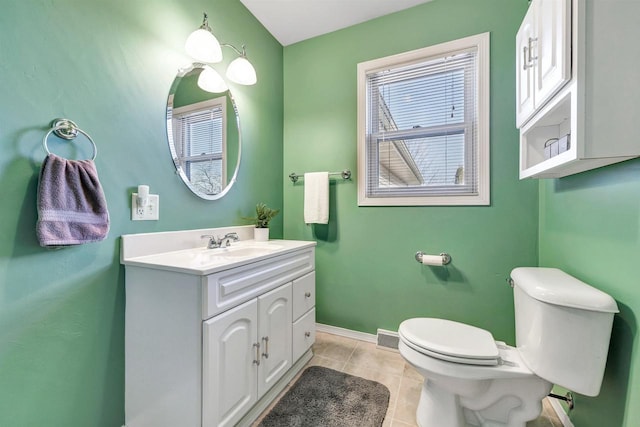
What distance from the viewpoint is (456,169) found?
68.4 inches

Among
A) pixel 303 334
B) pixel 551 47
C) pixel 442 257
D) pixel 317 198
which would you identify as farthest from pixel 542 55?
pixel 303 334

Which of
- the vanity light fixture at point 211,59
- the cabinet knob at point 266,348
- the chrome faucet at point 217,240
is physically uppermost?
the vanity light fixture at point 211,59

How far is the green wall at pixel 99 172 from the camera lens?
2.73ft

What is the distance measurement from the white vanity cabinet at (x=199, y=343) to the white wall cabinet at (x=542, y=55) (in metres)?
1.32

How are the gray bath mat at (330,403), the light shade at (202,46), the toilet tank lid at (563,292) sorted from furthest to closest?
the light shade at (202,46)
the gray bath mat at (330,403)
the toilet tank lid at (563,292)

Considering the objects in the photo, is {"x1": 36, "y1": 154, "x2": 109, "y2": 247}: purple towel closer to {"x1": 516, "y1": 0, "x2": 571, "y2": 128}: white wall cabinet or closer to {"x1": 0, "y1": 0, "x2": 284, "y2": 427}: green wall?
{"x1": 0, "y1": 0, "x2": 284, "y2": 427}: green wall

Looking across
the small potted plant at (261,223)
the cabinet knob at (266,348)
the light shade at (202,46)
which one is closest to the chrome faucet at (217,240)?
the small potted plant at (261,223)

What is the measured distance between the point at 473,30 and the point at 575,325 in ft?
5.85

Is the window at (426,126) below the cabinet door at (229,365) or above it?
above

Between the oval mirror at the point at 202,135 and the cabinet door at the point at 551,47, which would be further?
the oval mirror at the point at 202,135

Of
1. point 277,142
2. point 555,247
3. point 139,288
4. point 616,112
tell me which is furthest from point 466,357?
point 277,142

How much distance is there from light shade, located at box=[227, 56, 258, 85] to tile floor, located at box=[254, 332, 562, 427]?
1917mm

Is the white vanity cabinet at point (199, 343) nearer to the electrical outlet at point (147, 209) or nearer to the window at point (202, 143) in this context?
the electrical outlet at point (147, 209)

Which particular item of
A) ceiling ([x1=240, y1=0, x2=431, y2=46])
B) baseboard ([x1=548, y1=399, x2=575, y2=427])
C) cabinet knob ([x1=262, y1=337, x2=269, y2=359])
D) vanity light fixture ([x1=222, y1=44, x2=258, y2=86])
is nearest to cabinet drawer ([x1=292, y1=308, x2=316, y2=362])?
cabinet knob ([x1=262, y1=337, x2=269, y2=359])
